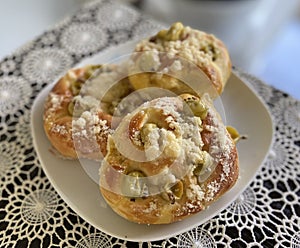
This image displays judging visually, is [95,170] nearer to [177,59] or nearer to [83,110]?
[83,110]

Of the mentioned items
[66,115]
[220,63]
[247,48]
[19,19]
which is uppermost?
[220,63]

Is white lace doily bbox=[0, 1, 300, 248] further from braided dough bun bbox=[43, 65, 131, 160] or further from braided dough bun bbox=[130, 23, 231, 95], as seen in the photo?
braided dough bun bbox=[130, 23, 231, 95]

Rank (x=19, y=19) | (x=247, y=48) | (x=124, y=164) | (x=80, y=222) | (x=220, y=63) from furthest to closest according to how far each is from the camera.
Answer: (x=247, y=48)
(x=19, y=19)
(x=220, y=63)
(x=80, y=222)
(x=124, y=164)

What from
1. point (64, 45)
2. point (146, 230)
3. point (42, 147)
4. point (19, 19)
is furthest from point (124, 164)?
point (19, 19)

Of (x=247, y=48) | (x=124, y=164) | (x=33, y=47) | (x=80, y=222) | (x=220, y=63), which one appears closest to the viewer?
(x=124, y=164)

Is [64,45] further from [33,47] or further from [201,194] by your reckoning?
[201,194]

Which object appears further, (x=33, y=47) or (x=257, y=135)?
(x=33, y=47)

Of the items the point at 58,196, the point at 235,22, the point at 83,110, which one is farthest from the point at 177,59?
the point at 235,22

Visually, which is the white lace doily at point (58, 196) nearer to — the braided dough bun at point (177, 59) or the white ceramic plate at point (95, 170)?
the white ceramic plate at point (95, 170)

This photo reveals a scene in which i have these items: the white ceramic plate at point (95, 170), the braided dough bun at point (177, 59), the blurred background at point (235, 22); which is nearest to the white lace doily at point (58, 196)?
the white ceramic plate at point (95, 170)
